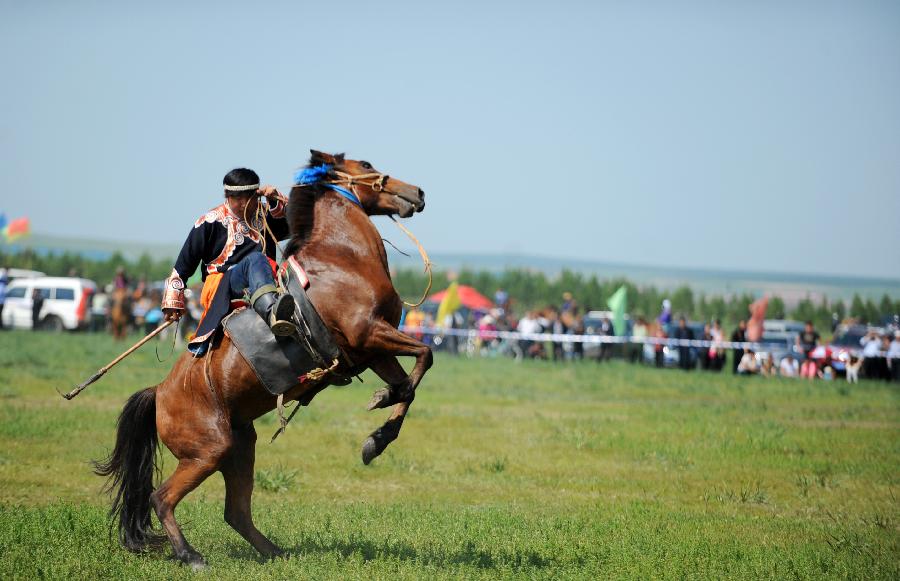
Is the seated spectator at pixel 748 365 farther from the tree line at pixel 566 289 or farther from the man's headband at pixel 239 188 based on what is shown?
the man's headband at pixel 239 188

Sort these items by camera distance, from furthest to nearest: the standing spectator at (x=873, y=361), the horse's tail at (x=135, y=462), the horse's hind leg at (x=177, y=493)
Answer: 1. the standing spectator at (x=873, y=361)
2. the horse's tail at (x=135, y=462)
3. the horse's hind leg at (x=177, y=493)

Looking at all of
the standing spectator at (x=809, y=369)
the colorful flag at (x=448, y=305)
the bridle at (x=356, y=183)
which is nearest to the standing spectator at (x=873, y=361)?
the standing spectator at (x=809, y=369)

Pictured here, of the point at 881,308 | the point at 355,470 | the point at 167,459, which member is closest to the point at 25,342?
the point at 167,459

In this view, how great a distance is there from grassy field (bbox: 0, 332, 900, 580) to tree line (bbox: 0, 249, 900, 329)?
29831 millimetres

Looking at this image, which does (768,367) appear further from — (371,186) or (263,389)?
(263,389)

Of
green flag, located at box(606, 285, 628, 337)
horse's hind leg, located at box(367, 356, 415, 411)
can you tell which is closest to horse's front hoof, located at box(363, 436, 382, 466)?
horse's hind leg, located at box(367, 356, 415, 411)

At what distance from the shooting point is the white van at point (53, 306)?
43.6 m

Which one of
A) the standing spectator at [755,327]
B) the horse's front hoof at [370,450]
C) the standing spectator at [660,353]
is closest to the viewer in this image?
the horse's front hoof at [370,450]

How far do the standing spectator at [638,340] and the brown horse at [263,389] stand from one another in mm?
26274

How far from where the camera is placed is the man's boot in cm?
813

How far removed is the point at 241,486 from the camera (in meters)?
8.96

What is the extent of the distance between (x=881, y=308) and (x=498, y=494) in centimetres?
3907

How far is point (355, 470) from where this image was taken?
13.2 metres

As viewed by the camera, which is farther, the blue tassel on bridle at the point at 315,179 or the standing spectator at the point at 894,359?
the standing spectator at the point at 894,359
